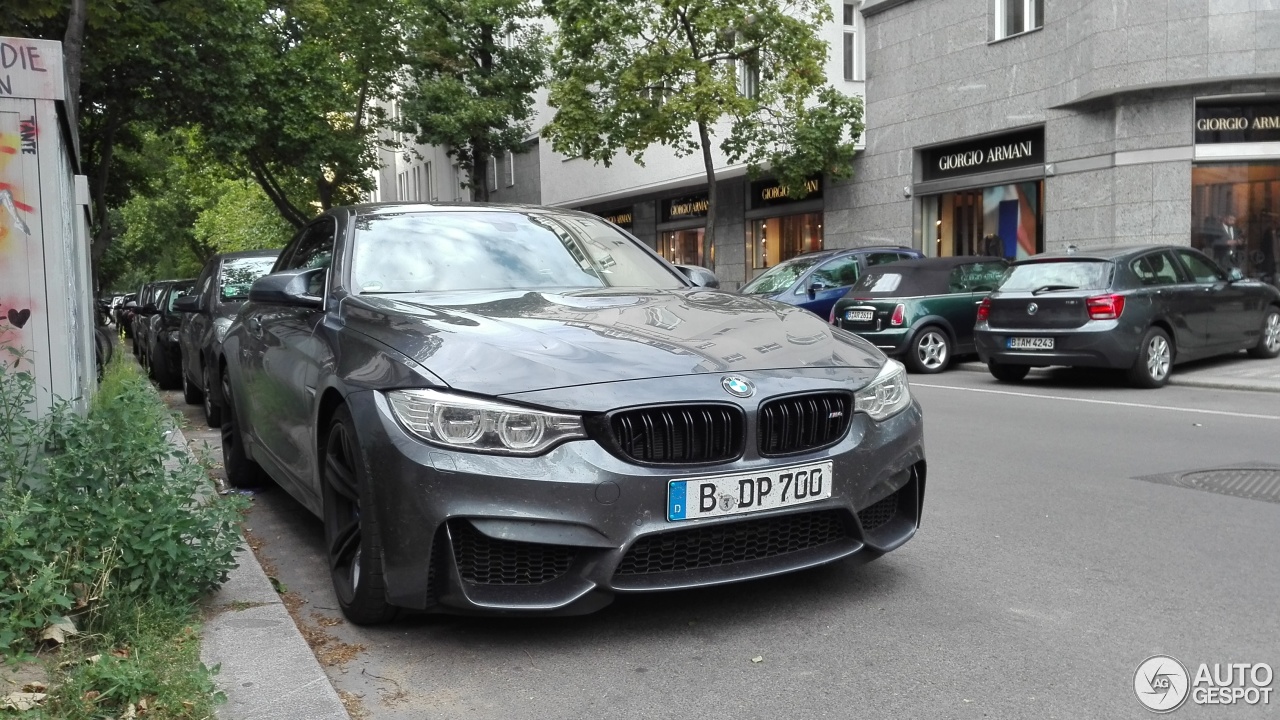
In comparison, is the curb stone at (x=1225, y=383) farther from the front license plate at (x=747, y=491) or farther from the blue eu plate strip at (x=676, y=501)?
the blue eu plate strip at (x=676, y=501)

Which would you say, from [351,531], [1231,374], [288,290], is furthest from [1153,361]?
[351,531]

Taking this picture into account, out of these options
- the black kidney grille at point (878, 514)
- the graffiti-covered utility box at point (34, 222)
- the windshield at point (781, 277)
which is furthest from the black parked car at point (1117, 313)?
the graffiti-covered utility box at point (34, 222)

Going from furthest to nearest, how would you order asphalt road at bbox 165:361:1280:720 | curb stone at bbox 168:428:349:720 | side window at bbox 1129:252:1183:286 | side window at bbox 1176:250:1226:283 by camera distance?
side window at bbox 1176:250:1226:283 < side window at bbox 1129:252:1183:286 < asphalt road at bbox 165:361:1280:720 < curb stone at bbox 168:428:349:720

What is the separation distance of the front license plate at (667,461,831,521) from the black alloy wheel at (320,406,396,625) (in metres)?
1.02

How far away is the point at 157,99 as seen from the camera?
22.2m

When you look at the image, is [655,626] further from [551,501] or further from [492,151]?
[492,151]

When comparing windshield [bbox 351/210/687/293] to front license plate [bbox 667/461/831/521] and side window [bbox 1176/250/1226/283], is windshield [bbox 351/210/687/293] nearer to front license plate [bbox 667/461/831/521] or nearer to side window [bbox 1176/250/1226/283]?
front license plate [bbox 667/461/831/521]

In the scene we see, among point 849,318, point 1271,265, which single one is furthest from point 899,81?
point 849,318

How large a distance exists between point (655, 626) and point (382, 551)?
38.8 inches

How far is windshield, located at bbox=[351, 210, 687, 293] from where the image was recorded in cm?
497

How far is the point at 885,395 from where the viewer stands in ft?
13.7

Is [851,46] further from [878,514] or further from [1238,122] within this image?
[878,514]

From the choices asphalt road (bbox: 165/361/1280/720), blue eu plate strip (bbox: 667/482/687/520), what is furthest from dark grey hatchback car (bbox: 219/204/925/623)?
asphalt road (bbox: 165/361/1280/720)

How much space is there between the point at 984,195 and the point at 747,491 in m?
19.9
